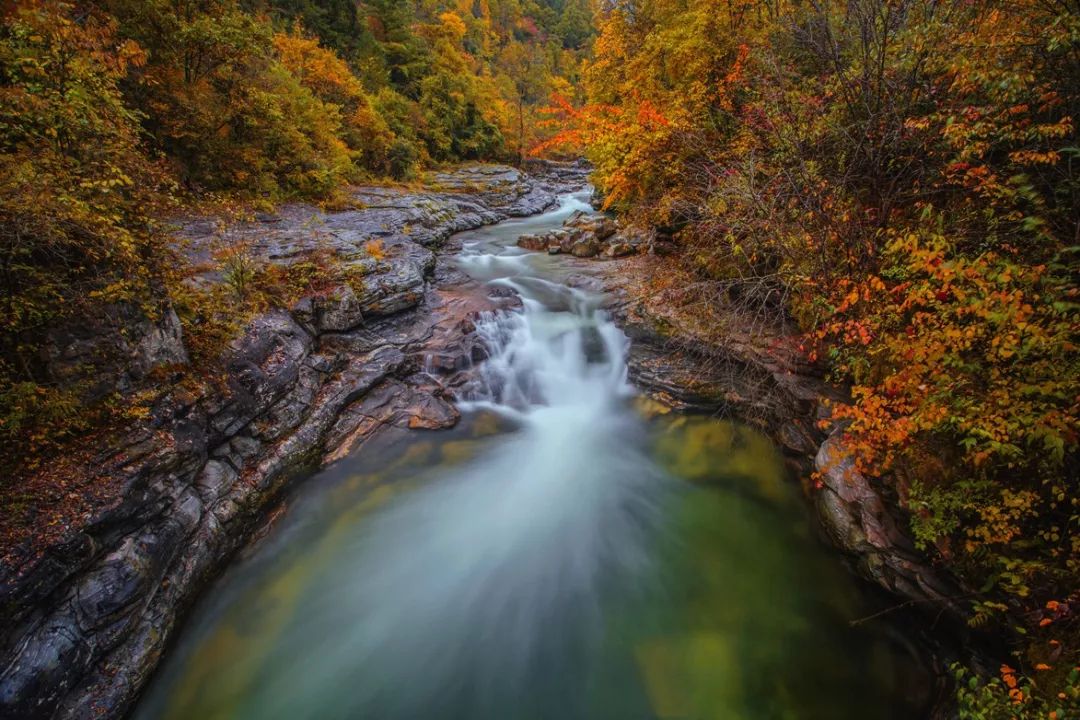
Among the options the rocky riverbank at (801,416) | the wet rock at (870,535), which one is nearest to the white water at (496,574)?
the rocky riverbank at (801,416)

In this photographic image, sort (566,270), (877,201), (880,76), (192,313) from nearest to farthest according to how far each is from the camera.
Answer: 1. (880,76)
2. (877,201)
3. (192,313)
4. (566,270)

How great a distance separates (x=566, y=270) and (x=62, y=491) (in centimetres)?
1056

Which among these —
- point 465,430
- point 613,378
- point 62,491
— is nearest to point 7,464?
point 62,491

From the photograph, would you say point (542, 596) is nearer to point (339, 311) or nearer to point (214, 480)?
point (214, 480)

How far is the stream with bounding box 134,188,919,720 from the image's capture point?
13.7 feet

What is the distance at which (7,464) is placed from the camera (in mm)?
3629

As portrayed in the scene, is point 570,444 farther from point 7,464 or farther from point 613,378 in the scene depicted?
point 7,464

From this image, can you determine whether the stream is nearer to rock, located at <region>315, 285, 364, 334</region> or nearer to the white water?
the white water

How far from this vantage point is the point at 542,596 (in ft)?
17.0

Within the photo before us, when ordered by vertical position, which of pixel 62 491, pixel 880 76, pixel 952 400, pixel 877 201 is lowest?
pixel 62 491

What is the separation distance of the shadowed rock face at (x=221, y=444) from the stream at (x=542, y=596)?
0.46 metres

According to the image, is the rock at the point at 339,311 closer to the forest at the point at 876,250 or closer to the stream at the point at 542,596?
the forest at the point at 876,250

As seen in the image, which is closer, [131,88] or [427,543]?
[427,543]

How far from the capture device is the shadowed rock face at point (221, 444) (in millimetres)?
3393
